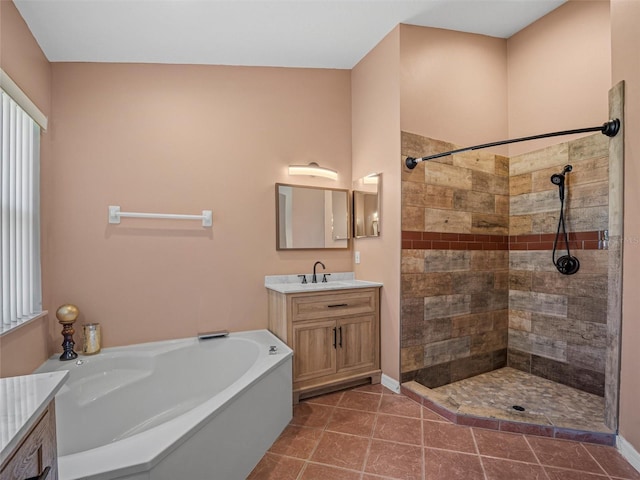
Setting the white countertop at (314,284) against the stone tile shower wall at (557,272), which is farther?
the white countertop at (314,284)

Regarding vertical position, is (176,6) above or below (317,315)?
above

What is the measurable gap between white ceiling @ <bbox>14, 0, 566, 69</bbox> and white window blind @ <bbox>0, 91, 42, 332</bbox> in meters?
0.69

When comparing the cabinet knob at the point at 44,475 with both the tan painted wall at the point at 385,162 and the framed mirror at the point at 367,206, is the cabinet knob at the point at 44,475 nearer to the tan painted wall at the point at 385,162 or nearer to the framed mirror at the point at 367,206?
the tan painted wall at the point at 385,162

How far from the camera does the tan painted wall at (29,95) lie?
174 centimetres

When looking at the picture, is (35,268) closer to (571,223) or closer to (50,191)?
(50,191)

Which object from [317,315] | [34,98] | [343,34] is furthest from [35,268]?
[343,34]

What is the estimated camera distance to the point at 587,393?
247cm

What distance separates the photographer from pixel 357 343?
104 inches

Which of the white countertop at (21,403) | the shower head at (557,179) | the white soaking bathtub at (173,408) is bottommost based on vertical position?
the white soaking bathtub at (173,408)

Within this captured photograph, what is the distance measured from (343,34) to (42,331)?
10.0 ft

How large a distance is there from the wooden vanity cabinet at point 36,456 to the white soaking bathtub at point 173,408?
245 millimetres

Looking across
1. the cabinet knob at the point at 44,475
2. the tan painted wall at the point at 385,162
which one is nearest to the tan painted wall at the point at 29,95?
the cabinet knob at the point at 44,475

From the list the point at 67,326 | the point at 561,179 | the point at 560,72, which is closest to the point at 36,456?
the point at 67,326

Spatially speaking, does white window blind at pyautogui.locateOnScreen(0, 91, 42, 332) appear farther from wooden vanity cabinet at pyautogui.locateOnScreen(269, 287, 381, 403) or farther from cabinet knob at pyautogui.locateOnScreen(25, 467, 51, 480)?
wooden vanity cabinet at pyautogui.locateOnScreen(269, 287, 381, 403)
